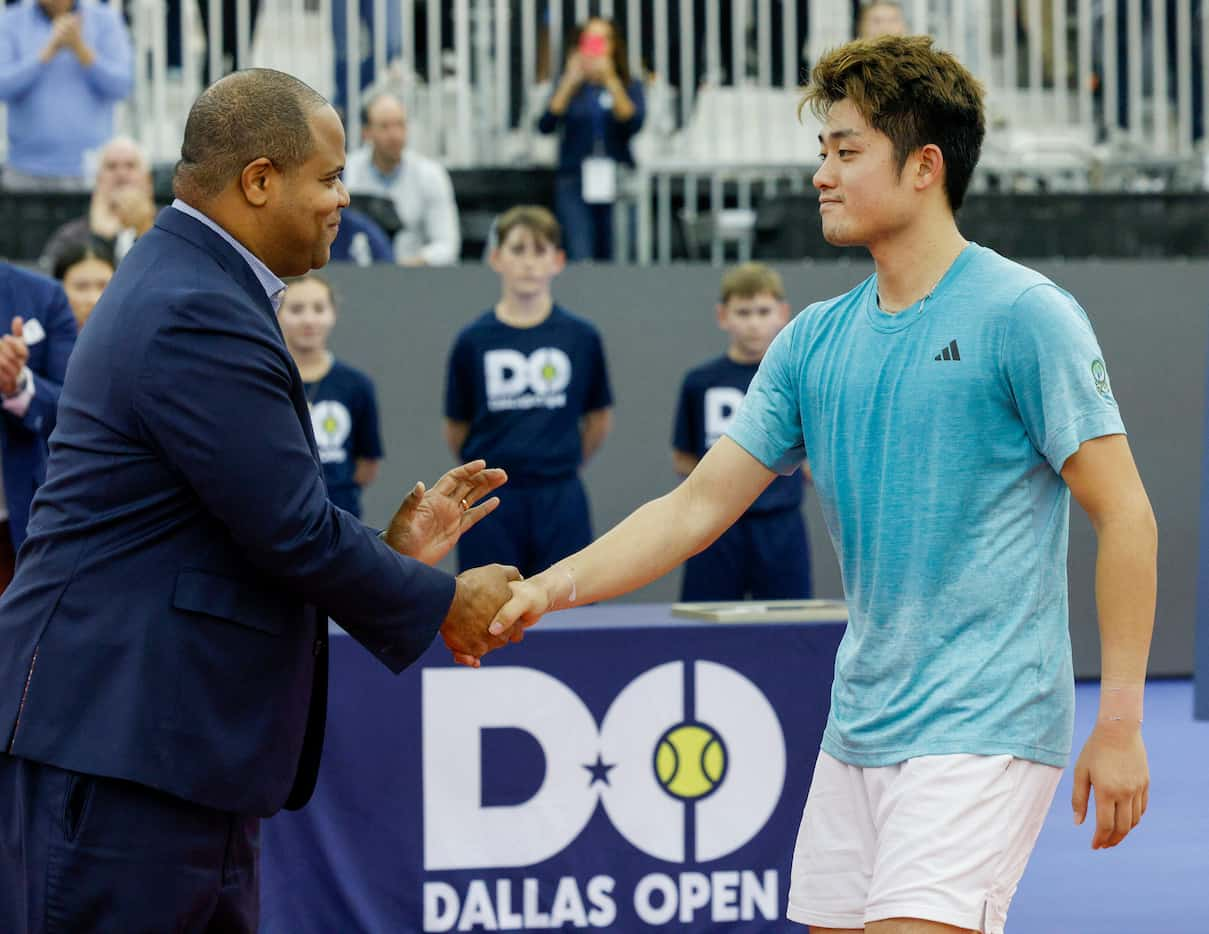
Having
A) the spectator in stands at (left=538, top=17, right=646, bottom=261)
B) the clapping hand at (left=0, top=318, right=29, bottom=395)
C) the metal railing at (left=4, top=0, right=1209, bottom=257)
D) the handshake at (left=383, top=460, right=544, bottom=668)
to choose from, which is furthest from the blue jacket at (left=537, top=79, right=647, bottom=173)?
the handshake at (left=383, top=460, right=544, bottom=668)

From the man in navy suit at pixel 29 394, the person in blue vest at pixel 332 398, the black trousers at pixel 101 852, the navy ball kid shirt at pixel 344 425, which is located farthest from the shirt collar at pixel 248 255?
the navy ball kid shirt at pixel 344 425

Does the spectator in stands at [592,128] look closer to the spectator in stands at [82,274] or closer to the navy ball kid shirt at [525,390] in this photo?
the navy ball kid shirt at [525,390]

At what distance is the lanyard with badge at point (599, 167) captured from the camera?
988 centimetres

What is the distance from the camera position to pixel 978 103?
3061 mm

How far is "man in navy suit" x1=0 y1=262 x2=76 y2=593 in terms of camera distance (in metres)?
6.00

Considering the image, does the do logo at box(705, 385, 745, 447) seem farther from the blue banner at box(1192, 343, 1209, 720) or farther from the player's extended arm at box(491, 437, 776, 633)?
the player's extended arm at box(491, 437, 776, 633)

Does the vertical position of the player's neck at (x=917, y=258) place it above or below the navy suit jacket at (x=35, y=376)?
above

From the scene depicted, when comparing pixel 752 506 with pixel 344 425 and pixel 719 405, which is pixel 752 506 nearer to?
pixel 719 405

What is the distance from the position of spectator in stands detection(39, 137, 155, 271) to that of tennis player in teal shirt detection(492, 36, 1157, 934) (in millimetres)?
5395

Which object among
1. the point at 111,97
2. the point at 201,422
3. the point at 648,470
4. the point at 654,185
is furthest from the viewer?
the point at 654,185

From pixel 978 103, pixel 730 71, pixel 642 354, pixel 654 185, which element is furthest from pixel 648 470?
pixel 978 103

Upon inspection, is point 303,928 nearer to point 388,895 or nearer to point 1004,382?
point 388,895

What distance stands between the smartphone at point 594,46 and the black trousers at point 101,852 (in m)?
7.50

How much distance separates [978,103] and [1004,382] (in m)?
0.52
